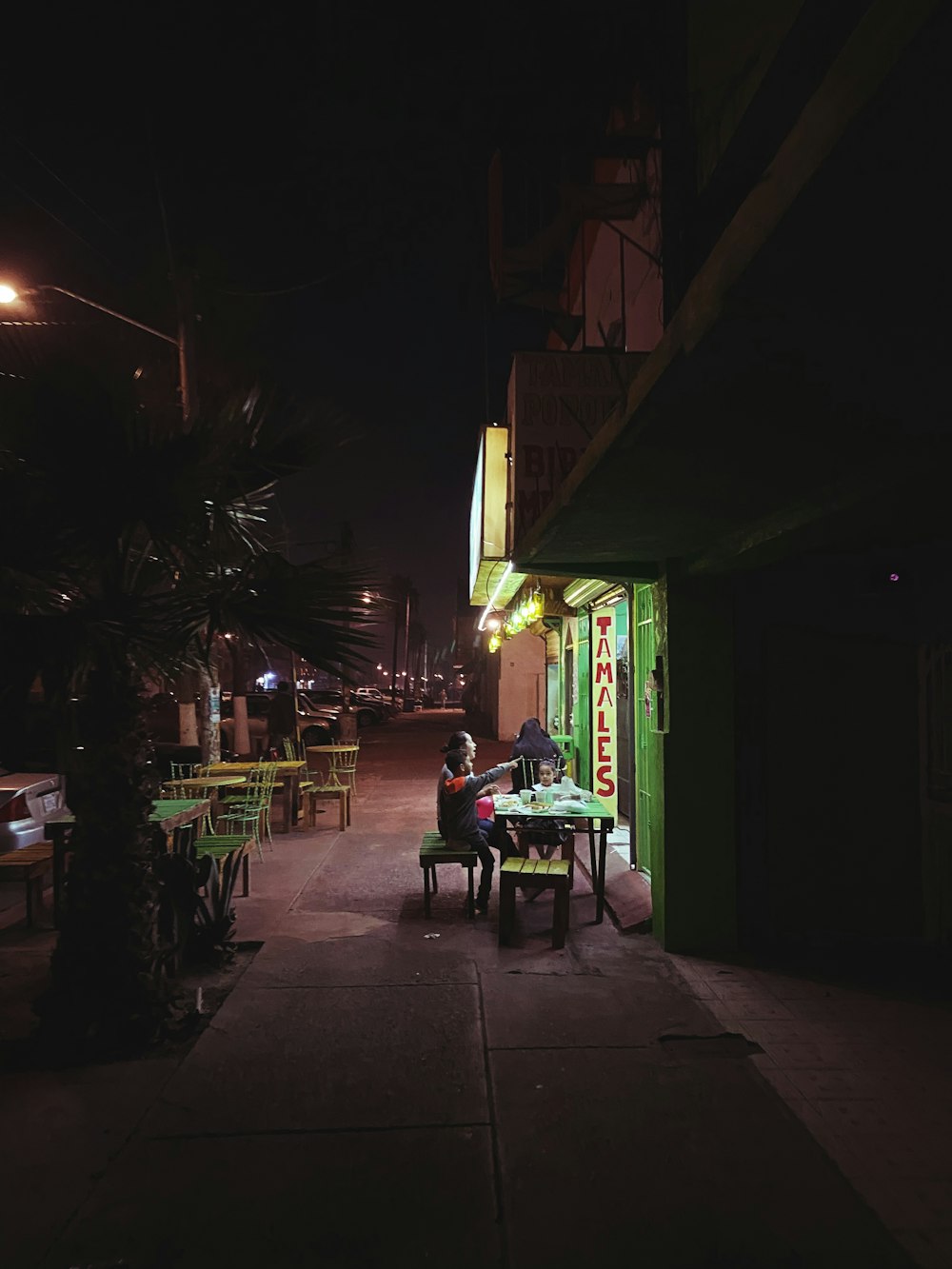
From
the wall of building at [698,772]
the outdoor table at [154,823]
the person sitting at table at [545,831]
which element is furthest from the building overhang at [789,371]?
the outdoor table at [154,823]

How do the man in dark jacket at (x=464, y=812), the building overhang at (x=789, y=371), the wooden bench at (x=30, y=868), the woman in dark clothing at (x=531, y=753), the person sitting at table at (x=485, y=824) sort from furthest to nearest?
the woman in dark clothing at (x=531, y=753), the person sitting at table at (x=485, y=824), the man in dark jacket at (x=464, y=812), the wooden bench at (x=30, y=868), the building overhang at (x=789, y=371)

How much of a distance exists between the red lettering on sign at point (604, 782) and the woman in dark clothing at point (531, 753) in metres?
0.64

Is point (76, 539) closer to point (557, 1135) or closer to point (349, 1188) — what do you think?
point (349, 1188)

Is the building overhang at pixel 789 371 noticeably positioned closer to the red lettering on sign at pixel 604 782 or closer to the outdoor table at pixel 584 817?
the outdoor table at pixel 584 817

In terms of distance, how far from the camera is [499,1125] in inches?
131

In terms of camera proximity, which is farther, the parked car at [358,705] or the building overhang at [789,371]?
the parked car at [358,705]

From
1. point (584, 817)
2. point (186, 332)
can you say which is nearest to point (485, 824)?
point (584, 817)

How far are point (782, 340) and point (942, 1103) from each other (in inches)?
149

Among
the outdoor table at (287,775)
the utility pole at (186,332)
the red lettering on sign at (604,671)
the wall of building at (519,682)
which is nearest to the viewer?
the red lettering on sign at (604,671)

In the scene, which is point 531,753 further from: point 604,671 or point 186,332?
point 186,332

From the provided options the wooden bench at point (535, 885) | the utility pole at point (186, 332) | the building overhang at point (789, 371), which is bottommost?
the wooden bench at point (535, 885)

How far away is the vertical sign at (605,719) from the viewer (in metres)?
9.19

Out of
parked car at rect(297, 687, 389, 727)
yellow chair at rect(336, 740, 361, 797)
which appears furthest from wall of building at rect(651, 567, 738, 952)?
parked car at rect(297, 687, 389, 727)

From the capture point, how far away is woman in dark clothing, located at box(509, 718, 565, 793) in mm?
8367
